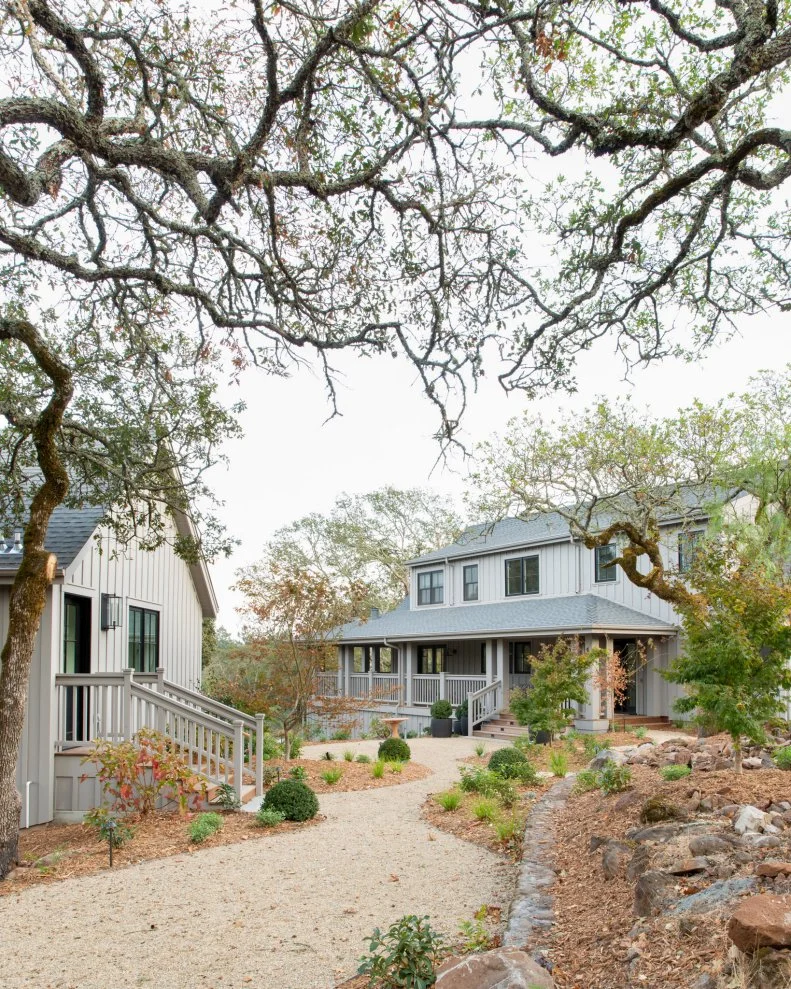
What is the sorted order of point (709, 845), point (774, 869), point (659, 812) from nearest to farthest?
1. point (774, 869)
2. point (709, 845)
3. point (659, 812)

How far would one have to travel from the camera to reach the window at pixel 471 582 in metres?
27.5

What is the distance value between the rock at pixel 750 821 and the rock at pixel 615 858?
2.70 ft

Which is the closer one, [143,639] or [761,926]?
[761,926]

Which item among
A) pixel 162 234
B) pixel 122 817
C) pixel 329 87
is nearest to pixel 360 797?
pixel 122 817

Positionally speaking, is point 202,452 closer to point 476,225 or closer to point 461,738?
point 476,225

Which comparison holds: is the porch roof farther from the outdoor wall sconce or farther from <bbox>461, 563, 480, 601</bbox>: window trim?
the outdoor wall sconce

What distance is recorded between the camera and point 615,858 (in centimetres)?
603

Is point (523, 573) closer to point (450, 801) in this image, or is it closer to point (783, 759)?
point (450, 801)

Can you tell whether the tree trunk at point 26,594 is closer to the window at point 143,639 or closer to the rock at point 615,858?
the rock at point 615,858

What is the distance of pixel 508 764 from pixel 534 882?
5979 millimetres

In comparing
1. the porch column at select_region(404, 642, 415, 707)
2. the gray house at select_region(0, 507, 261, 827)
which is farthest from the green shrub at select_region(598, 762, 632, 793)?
the porch column at select_region(404, 642, 415, 707)

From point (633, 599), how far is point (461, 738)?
19.5ft

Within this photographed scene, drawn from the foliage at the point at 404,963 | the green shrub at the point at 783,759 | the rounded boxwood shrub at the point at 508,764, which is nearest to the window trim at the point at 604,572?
the rounded boxwood shrub at the point at 508,764

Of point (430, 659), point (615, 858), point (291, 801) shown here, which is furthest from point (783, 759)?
point (430, 659)
